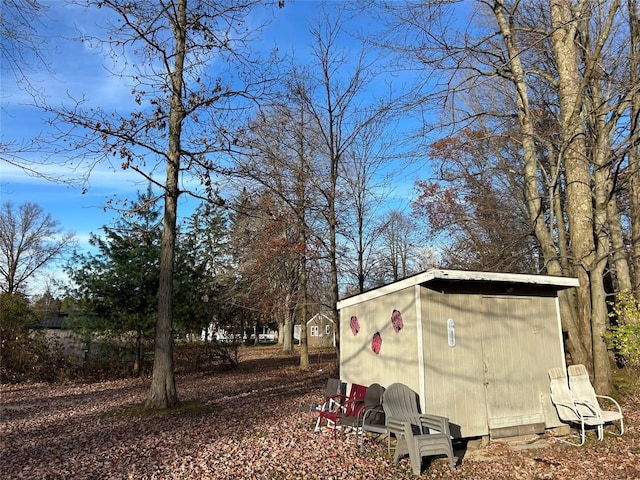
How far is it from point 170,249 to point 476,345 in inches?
229

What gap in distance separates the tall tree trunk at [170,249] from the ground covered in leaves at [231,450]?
0.43 metres

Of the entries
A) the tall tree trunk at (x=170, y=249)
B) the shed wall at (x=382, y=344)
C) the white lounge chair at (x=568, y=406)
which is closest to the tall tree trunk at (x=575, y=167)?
the white lounge chair at (x=568, y=406)

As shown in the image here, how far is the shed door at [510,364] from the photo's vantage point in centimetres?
611

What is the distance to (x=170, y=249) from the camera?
8633 millimetres

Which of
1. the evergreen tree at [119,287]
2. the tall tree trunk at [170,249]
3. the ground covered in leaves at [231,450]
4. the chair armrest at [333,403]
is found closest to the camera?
the ground covered in leaves at [231,450]

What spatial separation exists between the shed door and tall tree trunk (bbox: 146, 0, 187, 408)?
219 inches

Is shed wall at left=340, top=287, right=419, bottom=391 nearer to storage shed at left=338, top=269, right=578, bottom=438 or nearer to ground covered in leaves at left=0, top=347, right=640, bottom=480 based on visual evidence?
storage shed at left=338, top=269, right=578, bottom=438

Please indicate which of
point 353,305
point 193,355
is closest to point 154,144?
point 353,305

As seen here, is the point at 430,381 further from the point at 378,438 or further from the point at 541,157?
the point at 541,157

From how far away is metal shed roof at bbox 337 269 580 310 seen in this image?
5.77 metres

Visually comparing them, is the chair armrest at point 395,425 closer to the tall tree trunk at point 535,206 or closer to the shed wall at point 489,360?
the shed wall at point 489,360

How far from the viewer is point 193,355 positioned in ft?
51.9

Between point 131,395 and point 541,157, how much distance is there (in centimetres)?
1467

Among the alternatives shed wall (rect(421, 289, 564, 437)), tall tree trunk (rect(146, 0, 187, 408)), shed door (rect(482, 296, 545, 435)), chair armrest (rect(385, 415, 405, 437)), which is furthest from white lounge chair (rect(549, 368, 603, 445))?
tall tree trunk (rect(146, 0, 187, 408))
